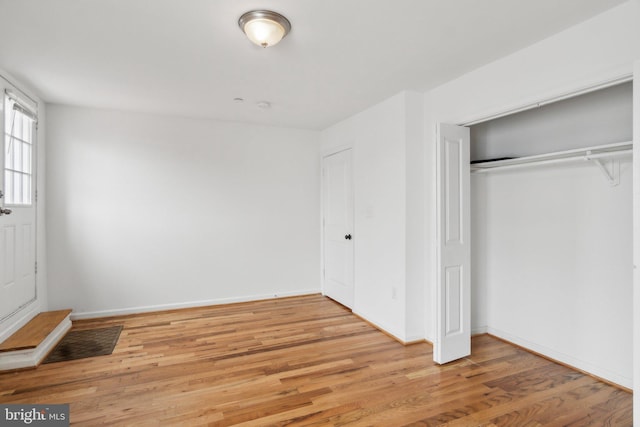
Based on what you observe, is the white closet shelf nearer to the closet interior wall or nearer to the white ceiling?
the closet interior wall

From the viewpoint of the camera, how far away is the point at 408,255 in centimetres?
340

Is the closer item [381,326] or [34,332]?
[34,332]

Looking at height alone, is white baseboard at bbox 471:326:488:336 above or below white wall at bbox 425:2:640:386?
below

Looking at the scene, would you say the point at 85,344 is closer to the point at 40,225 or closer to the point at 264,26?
the point at 40,225

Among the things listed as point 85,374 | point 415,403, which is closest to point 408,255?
point 415,403

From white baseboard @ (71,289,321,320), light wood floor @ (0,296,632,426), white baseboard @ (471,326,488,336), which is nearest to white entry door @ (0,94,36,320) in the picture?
white baseboard @ (71,289,321,320)

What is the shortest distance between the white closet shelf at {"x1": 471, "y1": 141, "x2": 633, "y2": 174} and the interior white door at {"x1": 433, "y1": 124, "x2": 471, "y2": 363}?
0.36 meters

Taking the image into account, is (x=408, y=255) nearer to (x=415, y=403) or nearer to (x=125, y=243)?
(x=415, y=403)

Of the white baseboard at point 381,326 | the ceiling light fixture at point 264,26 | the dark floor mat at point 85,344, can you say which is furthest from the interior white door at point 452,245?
the dark floor mat at point 85,344

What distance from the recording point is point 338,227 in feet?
15.8

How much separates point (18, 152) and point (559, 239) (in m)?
5.10

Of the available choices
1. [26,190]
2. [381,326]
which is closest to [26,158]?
[26,190]

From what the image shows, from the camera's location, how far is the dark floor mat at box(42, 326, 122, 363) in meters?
3.11

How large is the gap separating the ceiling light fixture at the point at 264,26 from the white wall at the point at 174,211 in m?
2.68
